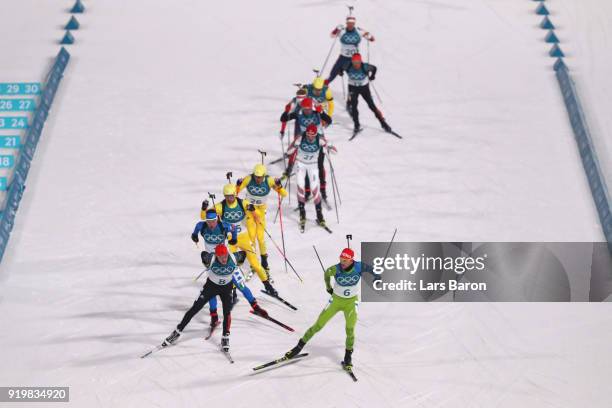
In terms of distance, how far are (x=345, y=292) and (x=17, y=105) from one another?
1049 centimetres

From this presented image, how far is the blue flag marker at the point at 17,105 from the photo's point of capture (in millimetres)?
22234

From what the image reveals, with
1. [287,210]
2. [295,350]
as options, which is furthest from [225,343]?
[287,210]

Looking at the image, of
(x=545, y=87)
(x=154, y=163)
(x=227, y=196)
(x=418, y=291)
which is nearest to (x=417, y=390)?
(x=418, y=291)

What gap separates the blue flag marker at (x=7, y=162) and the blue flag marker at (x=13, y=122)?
101 centimetres

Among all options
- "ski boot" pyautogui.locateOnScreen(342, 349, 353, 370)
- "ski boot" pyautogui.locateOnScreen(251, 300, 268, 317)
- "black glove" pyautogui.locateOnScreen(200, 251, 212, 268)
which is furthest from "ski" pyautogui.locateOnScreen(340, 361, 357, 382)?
"black glove" pyautogui.locateOnScreen(200, 251, 212, 268)

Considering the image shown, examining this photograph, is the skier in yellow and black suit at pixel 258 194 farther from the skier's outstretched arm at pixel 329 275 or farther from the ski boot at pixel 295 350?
the skier's outstretched arm at pixel 329 275

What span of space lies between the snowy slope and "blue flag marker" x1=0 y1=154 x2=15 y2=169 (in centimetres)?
55

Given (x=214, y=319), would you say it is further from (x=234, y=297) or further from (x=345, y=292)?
(x=345, y=292)

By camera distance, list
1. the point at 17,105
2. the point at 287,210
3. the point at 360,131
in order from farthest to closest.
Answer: the point at 17,105
the point at 360,131
the point at 287,210

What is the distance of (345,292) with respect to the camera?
598 inches

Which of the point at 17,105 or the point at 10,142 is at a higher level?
the point at 17,105

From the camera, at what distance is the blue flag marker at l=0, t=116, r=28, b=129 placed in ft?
71.5

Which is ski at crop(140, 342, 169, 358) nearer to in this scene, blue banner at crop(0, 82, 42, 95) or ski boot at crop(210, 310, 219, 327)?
ski boot at crop(210, 310, 219, 327)

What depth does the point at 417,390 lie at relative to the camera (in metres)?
15.8
